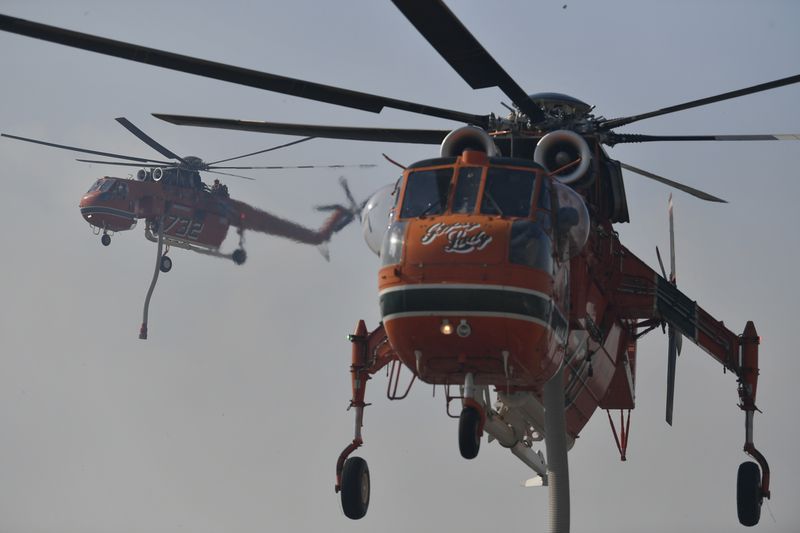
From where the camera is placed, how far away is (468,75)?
16875 mm

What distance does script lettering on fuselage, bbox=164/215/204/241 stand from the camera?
214 feet

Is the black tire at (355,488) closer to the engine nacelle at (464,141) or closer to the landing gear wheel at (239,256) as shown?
the engine nacelle at (464,141)

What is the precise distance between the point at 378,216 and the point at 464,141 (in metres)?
1.94

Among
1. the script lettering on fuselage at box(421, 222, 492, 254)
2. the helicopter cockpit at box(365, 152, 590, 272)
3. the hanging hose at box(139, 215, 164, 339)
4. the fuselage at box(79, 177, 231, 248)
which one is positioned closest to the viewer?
the script lettering on fuselage at box(421, 222, 492, 254)

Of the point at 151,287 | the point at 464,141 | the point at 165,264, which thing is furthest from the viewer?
the point at 165,264

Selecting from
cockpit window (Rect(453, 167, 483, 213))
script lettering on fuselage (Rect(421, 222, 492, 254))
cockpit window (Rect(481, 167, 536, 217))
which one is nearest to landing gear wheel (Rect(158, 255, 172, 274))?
cockpit window (Rect(453, 167, 483, 213))

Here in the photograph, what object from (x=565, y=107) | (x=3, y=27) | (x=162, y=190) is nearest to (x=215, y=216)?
(x=162, y=190)

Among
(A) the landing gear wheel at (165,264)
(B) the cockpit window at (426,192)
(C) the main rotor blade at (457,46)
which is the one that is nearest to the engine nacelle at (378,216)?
(B) the cockpit window at (426,192)

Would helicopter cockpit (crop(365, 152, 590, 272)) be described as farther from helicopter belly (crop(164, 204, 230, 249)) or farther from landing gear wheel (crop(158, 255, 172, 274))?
landing gear wheel (crop(158, 255, 172, 274))

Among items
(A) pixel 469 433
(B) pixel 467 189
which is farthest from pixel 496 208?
(A) pixel 469 433

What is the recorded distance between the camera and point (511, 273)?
15.4m

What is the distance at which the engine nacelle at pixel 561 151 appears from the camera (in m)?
18.9

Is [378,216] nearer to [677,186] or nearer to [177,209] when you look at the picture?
[677,186]

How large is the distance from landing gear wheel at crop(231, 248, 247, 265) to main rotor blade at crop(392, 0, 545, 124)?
45997mm
